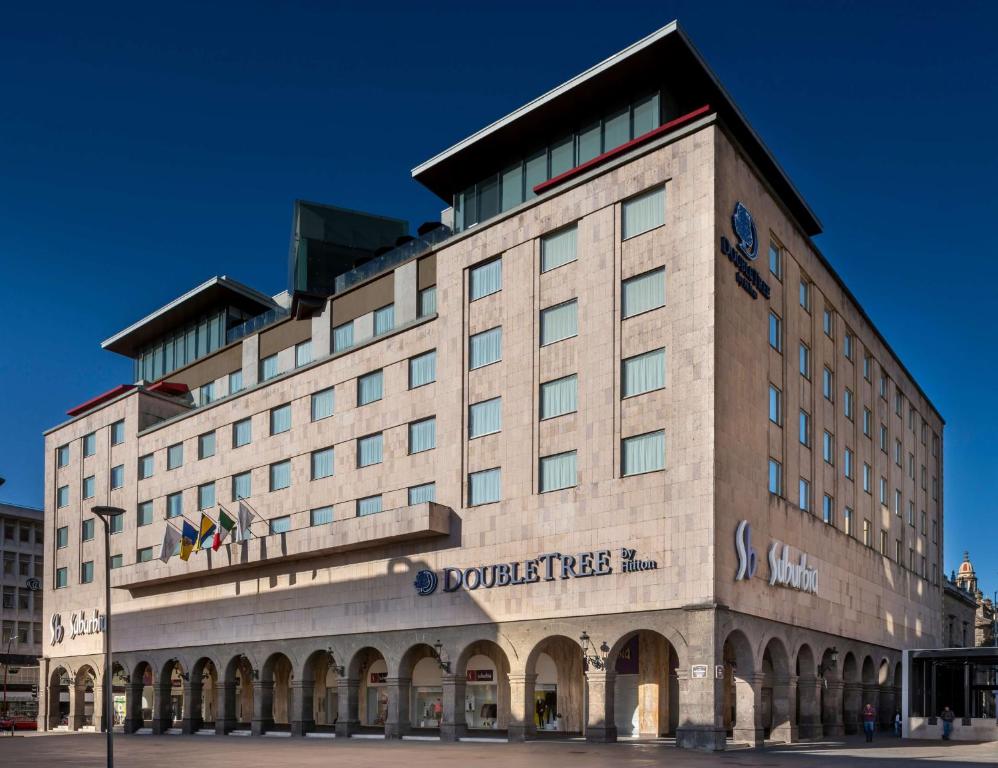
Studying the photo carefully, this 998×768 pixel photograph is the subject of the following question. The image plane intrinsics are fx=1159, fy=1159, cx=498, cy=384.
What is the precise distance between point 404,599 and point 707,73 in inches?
1180

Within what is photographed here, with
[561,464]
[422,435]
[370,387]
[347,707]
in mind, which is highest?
[370,387]

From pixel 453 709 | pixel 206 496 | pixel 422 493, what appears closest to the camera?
pixel 453 709

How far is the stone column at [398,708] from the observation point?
192ft

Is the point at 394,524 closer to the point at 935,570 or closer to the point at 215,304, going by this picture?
the point at 215,304

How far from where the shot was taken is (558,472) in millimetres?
53281

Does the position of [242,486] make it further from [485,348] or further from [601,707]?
[601,707]

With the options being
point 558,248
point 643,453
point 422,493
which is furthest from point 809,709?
point 558,248

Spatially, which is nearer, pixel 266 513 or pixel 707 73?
pixel 707 73

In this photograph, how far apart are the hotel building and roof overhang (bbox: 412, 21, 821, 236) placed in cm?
19

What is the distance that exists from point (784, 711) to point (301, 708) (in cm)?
2773

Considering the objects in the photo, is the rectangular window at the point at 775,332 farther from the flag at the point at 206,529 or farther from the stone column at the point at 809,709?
the flag at the point at 206,529

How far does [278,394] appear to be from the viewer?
71.2 metres

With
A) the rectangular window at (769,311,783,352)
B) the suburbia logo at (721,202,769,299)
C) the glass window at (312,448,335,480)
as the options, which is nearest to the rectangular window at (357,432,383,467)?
the glass window at (312,448,335,480)

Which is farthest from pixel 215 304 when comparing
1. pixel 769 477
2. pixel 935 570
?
pixel 935 570
